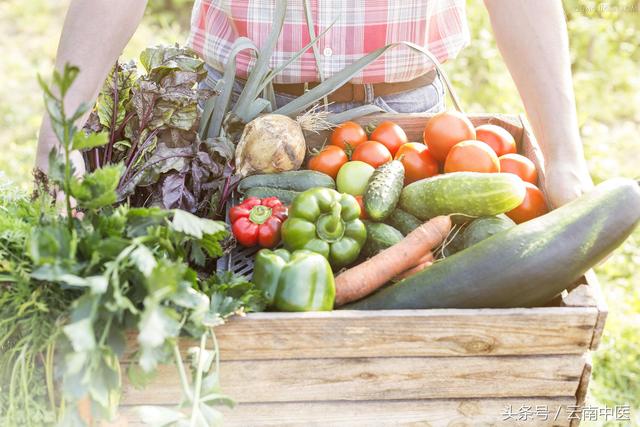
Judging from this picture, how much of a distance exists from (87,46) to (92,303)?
0.86 meters

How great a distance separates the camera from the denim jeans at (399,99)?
2.26 meters

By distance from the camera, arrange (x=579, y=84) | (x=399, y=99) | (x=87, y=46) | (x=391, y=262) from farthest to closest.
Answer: (x=579, y=84)
(x=399, y=99)
(x=87, y=46)
(x=391, y=262)

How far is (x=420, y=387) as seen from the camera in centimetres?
149

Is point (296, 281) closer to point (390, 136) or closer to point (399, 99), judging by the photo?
point (390, 136)

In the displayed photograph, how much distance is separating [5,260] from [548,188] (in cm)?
126

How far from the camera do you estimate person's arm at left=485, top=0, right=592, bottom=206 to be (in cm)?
185

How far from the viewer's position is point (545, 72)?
1.95 metres

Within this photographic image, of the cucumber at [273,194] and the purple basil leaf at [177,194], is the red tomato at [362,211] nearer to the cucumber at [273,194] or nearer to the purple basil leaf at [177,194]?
the cucumber at [273,194]

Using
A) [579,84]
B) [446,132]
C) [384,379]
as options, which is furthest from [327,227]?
[579,84]

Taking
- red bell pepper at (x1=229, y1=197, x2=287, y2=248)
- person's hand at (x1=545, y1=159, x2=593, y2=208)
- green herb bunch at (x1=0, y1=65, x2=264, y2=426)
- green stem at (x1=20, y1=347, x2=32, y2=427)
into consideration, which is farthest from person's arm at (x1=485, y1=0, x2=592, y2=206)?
green stem at (x1=20, y1=347, x2=32, y2=427)

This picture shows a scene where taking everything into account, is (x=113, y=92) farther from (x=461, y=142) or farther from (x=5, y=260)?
(x=461, y=142)

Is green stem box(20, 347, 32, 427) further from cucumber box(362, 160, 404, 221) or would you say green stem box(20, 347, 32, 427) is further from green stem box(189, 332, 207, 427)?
cucumber box(362, 160, 404, 221)

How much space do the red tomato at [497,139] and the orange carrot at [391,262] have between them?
1.36ft

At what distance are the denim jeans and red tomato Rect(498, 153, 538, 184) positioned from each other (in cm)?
44
